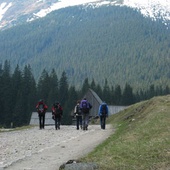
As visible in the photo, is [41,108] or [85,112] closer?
[85,112]

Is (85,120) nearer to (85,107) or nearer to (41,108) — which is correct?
(85,107)

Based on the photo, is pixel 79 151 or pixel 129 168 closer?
pixel 129 168

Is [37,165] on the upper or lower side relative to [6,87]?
lower

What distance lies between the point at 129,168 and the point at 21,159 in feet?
16.0

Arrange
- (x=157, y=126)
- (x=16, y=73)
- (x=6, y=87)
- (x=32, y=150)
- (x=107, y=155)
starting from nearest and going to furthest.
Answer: (x=107, y=155)
(x=32, y=150)
(x=157, y=126)
(x=6, y=87)
(x=16, y=73)

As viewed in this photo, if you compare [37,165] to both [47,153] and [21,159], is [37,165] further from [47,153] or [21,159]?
[47,153]

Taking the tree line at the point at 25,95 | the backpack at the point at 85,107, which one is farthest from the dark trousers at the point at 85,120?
the tree line at the point at 25,95

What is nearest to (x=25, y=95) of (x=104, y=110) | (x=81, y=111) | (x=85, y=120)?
(x=104, y=110)

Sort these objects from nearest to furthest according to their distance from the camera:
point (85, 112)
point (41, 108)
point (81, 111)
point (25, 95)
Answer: point (85, 112) < point (81, 111) < point (41, 108) < point (25, 95)

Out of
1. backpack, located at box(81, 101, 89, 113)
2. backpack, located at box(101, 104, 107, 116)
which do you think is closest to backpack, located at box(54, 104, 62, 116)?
backpack, located at box(81, 101, 89, 113)

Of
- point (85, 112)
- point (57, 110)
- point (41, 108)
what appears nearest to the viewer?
point (85, 112)

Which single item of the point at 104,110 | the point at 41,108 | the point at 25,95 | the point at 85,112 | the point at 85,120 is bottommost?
the point at 85,120

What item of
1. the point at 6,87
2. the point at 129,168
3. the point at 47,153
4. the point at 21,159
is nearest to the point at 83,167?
the point at 129,168

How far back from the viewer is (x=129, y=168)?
1153cm
